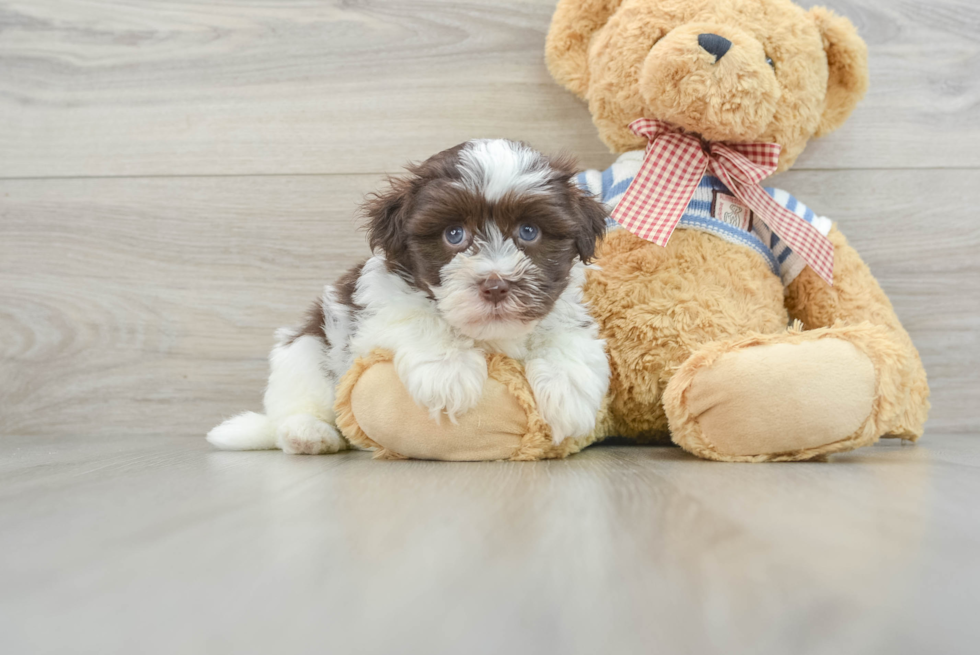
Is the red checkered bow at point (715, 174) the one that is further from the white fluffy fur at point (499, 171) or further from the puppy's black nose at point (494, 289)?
the puppy's black nose at point (494, 289)

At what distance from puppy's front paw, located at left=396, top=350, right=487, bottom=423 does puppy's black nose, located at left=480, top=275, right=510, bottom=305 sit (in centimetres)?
13

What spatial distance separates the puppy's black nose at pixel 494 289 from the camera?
1.06 m

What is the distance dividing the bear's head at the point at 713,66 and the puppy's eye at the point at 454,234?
516 mm

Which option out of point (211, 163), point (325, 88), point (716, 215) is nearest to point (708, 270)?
point (716, 215)

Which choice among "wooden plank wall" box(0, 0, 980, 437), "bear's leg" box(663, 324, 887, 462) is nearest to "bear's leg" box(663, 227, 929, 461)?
"bear's leg" box(663, 324, 887, 462)

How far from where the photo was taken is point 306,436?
134 centimetres

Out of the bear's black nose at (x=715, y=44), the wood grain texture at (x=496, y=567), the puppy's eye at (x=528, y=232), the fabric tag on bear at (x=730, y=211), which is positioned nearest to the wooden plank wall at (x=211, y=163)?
the fabric tag on bear at (x=730, y=211)

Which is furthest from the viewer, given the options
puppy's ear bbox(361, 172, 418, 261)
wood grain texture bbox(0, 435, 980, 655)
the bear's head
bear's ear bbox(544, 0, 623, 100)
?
bear's ear bbox(544, 0, 623, 100)

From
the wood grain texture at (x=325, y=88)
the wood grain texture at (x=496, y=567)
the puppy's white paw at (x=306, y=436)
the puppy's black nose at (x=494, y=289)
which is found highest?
the wood grain texture at (x=325, y=88)

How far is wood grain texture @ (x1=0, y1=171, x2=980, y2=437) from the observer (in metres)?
1.83

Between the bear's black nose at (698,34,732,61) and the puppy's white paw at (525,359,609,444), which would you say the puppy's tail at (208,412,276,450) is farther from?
the bear's black nose at (698,34,732,61)

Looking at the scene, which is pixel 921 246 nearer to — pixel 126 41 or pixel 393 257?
pixel 393 257

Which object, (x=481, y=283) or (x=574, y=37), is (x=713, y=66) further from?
(x=481, y=283)

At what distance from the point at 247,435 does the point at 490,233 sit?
722 millimetres
